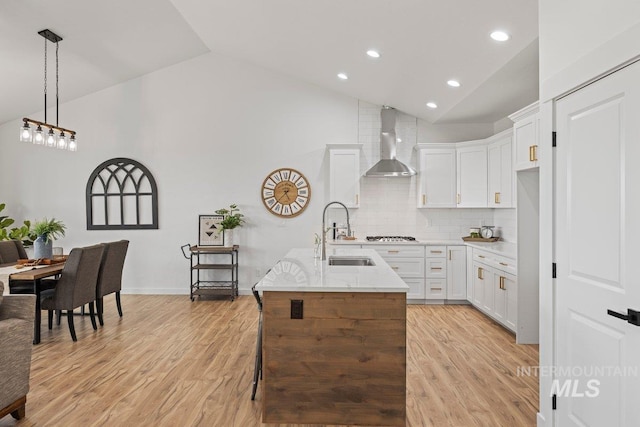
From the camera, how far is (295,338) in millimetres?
2502

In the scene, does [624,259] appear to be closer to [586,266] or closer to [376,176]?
[586,266]

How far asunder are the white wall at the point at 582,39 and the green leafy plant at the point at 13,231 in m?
6.76

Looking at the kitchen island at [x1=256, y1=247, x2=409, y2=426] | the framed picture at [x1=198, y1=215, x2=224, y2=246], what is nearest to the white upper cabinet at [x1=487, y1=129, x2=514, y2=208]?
the kitchen island at [x1=256, y1=247, x2=409, y2=426]

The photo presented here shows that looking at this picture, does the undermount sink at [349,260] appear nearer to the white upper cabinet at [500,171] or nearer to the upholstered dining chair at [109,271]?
the white upper cabinet at [500,171]

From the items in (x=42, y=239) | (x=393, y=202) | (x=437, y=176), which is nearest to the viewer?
(x=42, y=239)

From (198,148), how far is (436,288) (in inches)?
168

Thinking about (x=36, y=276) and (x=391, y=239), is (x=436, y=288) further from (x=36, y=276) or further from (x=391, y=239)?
(x=36, y=276)

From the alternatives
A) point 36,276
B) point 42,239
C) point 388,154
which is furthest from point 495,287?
point 42,239

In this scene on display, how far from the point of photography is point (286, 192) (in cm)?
659

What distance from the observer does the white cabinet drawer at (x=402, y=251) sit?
18.9 ft

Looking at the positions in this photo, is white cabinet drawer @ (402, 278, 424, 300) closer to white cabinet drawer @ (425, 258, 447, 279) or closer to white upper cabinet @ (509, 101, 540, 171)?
white cabinet drawer @ (425, 258, 447, 279)

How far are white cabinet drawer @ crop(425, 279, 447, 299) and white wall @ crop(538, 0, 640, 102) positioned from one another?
3752 millimetres

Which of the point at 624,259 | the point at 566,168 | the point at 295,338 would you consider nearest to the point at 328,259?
the point at 295,338

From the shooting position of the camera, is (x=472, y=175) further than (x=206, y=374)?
Yes
